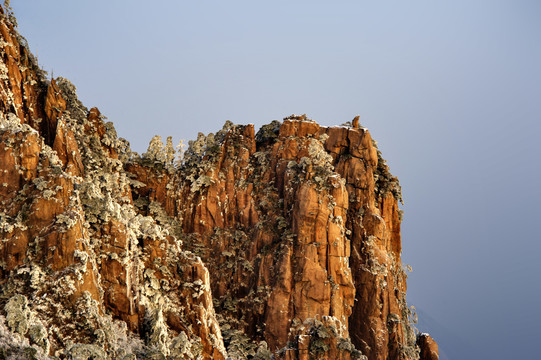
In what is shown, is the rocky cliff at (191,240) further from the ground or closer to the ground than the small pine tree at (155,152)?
closer to the ground

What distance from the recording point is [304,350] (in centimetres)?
4822

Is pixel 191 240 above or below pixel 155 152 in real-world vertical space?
below

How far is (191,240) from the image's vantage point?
6744 centimetres

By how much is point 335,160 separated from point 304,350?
89.8 ft

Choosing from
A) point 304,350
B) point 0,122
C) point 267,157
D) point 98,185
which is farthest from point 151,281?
point 267,157

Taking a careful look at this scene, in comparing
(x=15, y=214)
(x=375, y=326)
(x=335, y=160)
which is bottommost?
(x=375, y=326)

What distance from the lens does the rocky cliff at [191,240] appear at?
149ft

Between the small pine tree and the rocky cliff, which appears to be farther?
the small pine tree

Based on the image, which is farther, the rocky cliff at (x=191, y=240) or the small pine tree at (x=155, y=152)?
the small pine tree at (x=155, y=152)

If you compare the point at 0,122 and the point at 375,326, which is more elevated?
the point at 0,122

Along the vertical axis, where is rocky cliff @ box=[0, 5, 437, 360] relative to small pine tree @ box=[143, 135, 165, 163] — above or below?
below

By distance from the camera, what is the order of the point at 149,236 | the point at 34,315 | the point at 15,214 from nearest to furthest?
the point at 34,315 → the point at 15,214 → the point at 149,236

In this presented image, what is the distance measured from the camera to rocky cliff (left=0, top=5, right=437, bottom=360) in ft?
149

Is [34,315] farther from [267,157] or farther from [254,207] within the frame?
[267,157]
